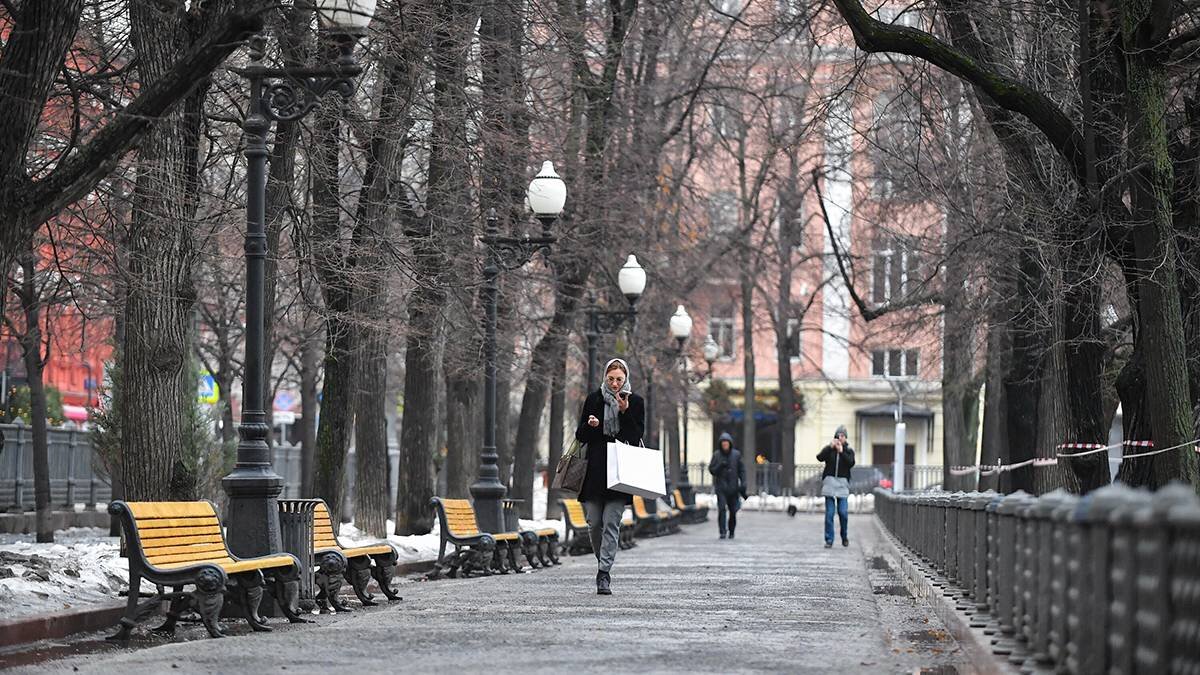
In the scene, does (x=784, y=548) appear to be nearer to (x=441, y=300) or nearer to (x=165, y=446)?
(x=441, y=300)

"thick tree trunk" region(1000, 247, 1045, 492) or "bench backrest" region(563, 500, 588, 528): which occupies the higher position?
"thick tree trunk" region(1000, 247, 1045, 492)

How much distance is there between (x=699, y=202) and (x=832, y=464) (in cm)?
1383

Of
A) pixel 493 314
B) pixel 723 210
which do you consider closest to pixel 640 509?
pixel 493 314

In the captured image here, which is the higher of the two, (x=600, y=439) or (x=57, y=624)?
(x=600, y=439)

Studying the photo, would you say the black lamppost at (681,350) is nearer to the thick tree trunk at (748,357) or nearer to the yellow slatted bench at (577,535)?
the thick tree trunk at (748,357)

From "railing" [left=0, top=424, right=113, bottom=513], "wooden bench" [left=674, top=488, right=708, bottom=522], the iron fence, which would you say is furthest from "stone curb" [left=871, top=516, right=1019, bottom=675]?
"wooden bench" [left=674, top=488, right=708, bottom=522]

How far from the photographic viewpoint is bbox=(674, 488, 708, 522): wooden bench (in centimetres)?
4464

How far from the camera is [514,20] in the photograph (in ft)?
71.4

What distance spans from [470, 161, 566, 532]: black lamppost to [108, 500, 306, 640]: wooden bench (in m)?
8.91

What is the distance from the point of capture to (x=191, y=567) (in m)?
12.1

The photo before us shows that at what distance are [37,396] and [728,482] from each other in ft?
46.1

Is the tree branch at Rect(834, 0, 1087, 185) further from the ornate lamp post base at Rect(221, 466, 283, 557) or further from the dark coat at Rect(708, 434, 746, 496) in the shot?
the dark coat at Rect(708, 434, 746, 496)

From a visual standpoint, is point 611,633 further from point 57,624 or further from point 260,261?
point 260,261

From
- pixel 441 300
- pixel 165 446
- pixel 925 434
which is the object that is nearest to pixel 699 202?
pixel 441 300
